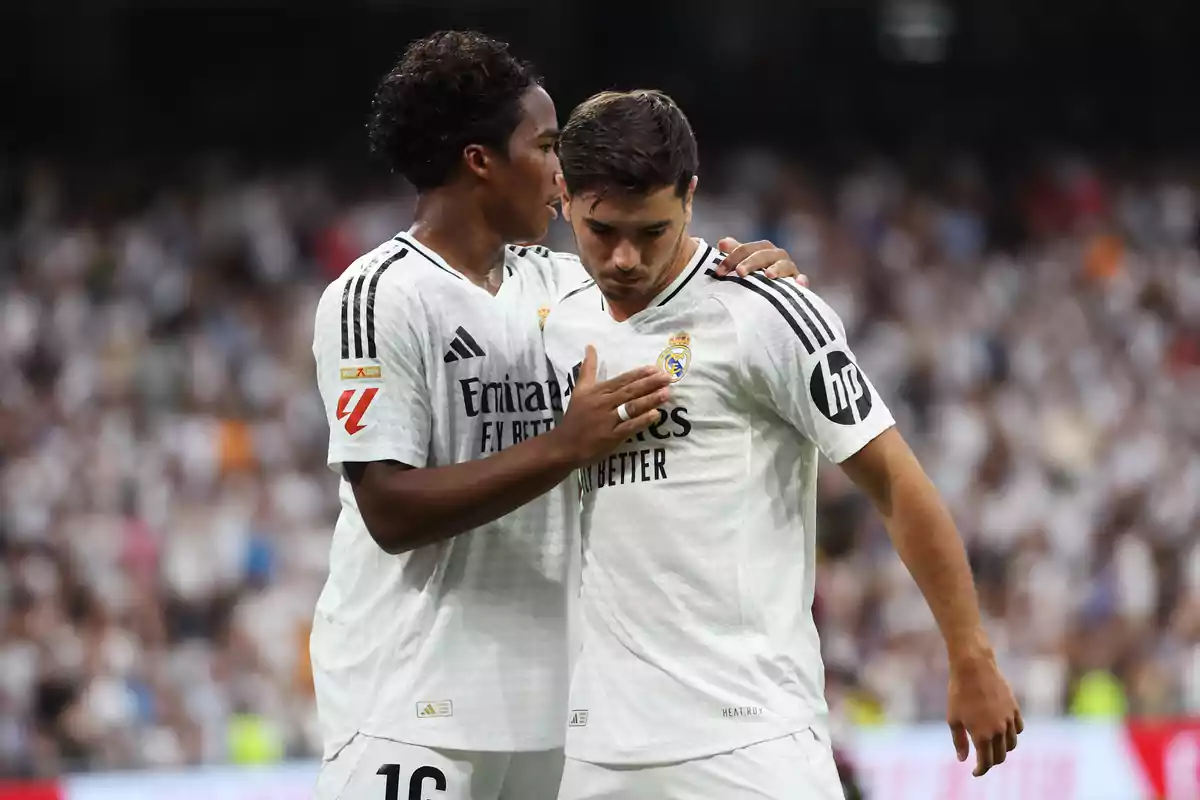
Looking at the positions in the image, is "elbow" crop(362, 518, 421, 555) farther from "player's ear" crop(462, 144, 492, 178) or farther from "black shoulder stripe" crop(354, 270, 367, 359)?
"player's ear" crop(462, 144, 492, 178)

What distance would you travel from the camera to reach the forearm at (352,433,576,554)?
3379mm

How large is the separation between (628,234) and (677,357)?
0.85 feet

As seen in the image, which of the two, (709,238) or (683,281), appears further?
(709,238)

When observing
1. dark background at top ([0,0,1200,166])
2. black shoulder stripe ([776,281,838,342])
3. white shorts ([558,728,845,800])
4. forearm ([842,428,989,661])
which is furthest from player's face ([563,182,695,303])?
dark background at top ([0,0,1200,166])

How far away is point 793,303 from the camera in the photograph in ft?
10.9

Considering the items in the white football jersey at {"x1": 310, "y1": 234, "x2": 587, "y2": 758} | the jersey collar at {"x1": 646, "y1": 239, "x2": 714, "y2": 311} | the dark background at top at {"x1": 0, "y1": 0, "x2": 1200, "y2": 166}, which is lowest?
the white football jersey at {"x1": 310, "y1": 234, "x2": 587, "y2": 758}

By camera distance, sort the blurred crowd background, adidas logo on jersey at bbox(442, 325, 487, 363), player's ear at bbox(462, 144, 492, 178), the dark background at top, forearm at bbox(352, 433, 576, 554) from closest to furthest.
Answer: forearm at bbox(352, 433, 576, 554) → adidas logo on jersey at bbox(442, 325, 487, 363) → player's ear at bbox(462, 144, 492, 178) → the blurred crowd background → the dark background at top

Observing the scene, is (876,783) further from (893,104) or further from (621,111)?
(893,104)

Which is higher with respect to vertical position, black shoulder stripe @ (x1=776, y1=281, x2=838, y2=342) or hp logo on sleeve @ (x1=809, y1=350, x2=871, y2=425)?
black shoulder stripe @ (x1=776, y1=281, x2=838, y2=342)

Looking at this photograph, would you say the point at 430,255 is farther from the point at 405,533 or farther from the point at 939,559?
the point at 939,559

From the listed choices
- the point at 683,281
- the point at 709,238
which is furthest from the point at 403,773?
the point at 709,238

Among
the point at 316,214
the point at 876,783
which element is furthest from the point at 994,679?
the point at 316,214

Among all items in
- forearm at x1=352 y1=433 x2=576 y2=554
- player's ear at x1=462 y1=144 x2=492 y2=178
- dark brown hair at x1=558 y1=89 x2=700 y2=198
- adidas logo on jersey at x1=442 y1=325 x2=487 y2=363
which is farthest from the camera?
player's ear at x1=462 y1=144 x2=492 y2=178

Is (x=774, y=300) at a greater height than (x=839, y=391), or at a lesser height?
greater
